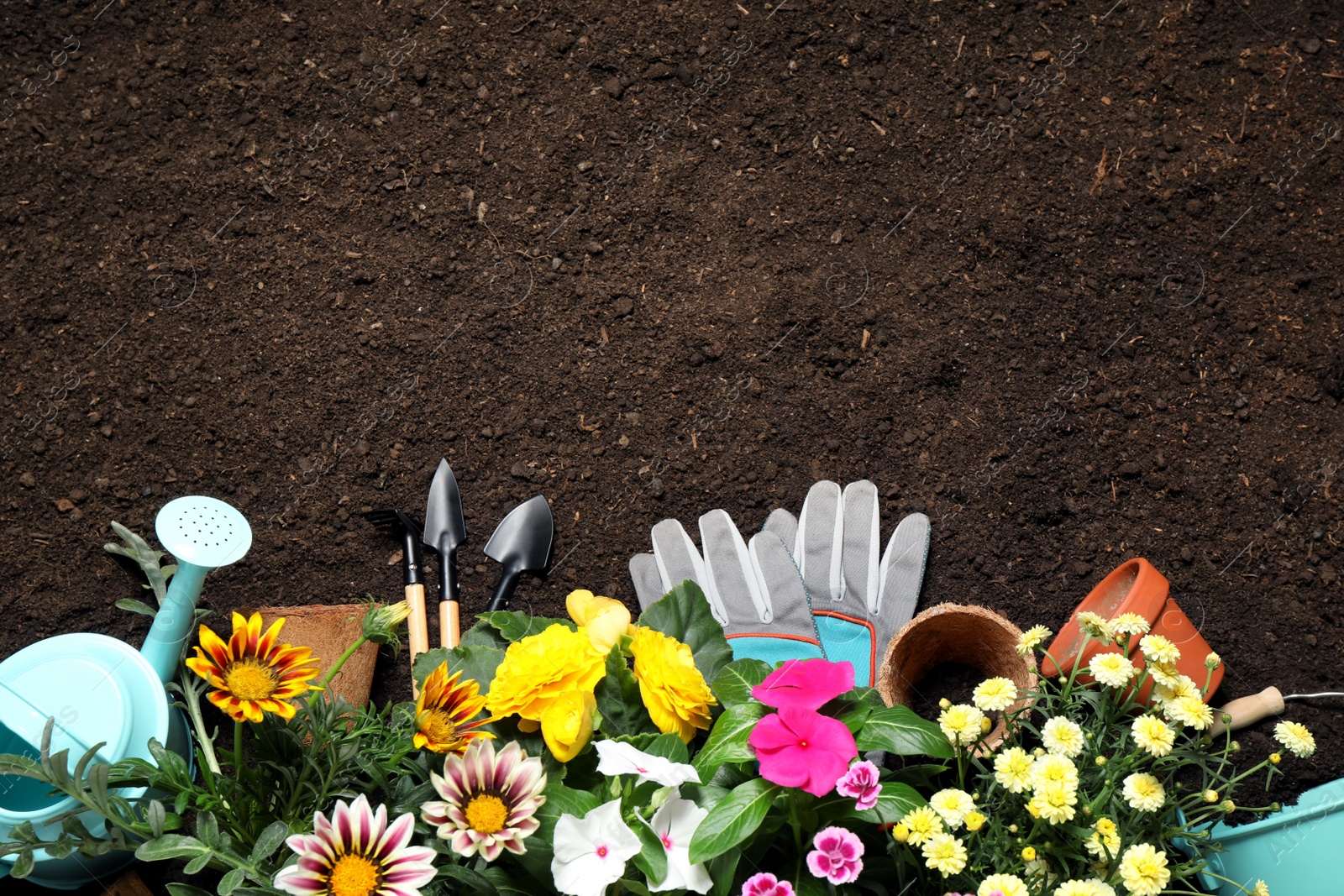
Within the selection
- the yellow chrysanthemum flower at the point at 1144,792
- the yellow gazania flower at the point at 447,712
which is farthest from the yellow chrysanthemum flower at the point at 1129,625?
the yellow gazania flower at the point at 447,712

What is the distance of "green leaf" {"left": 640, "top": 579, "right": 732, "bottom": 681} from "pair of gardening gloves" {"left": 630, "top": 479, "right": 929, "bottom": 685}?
393 mm

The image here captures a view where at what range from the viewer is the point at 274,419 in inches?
58.8

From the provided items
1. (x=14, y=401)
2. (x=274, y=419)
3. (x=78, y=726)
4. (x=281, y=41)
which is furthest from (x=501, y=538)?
(x=281, y=41)

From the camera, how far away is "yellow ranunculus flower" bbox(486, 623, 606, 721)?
82 centimetres

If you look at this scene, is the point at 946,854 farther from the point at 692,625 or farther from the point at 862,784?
the point at 692,625

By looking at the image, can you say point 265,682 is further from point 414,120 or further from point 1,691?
point 414,120

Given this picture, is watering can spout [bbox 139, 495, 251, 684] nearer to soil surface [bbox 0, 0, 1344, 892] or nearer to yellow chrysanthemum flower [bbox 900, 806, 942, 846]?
soil surface [bbox 0, 0, 1344, 892]

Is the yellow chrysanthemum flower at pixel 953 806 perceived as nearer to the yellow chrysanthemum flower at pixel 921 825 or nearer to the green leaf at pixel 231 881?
the yellow chrysanthemum flower at pixel 921 825

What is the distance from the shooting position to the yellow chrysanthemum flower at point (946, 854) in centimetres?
73

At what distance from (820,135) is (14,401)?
55.6 inches

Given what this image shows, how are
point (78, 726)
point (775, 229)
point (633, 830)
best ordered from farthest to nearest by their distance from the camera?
1. point (775, 229)
2. point (78, 726)
3. point (633, 830)

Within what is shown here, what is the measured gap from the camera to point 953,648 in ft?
4.37

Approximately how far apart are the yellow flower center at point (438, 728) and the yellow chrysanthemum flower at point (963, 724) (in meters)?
0.45

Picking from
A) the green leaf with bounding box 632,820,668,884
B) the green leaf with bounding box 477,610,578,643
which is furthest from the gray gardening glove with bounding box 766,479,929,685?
the green leaf with bounding box 632,820,668,884
